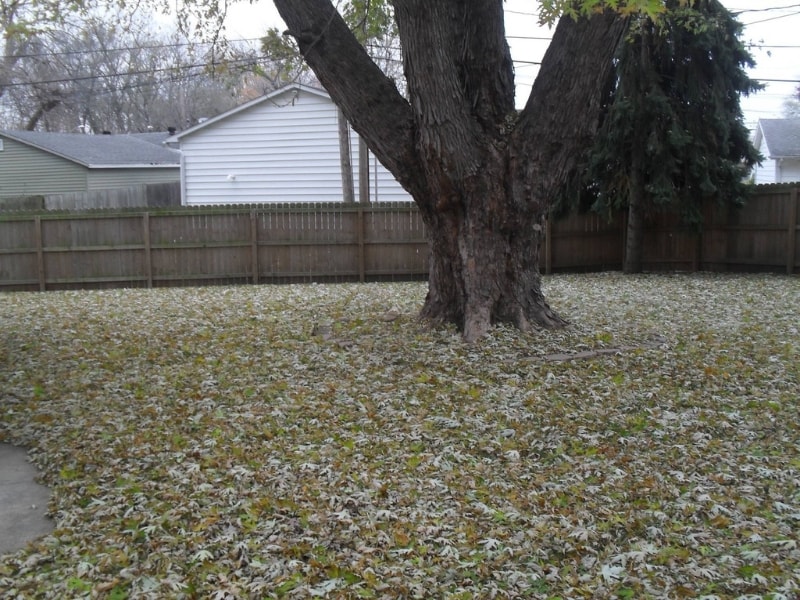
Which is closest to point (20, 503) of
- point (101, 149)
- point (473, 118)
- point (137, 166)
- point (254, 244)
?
point (473, 118)

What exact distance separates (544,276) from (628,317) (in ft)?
21.5

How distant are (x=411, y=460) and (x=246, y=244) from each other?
1145 cm

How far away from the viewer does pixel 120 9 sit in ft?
32.3

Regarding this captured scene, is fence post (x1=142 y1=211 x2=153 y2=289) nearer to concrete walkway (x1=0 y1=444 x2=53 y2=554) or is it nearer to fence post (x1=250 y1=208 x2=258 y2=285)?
fence post (x1=250 y1=208 x2=258 y2=285)

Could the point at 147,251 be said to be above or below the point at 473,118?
below

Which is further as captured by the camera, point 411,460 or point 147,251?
point 147,251

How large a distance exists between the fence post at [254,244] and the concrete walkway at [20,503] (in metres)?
10.2

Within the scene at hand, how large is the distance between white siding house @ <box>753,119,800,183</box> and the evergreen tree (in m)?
12.8

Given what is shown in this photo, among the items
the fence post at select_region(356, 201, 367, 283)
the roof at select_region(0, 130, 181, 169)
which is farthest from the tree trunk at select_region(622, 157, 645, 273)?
the roof at select_region(0, 130, 181, 169)

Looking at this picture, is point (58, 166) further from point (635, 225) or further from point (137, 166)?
point (635, 225)

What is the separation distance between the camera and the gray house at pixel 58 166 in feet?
85.8

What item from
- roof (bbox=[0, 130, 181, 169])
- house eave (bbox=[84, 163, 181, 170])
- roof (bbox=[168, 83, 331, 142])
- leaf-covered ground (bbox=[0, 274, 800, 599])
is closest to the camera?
leaf-covered ground (bbox=[0, 274, 800, 599])

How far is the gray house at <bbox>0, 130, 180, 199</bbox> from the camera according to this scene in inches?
1030

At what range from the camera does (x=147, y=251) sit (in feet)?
50.6
